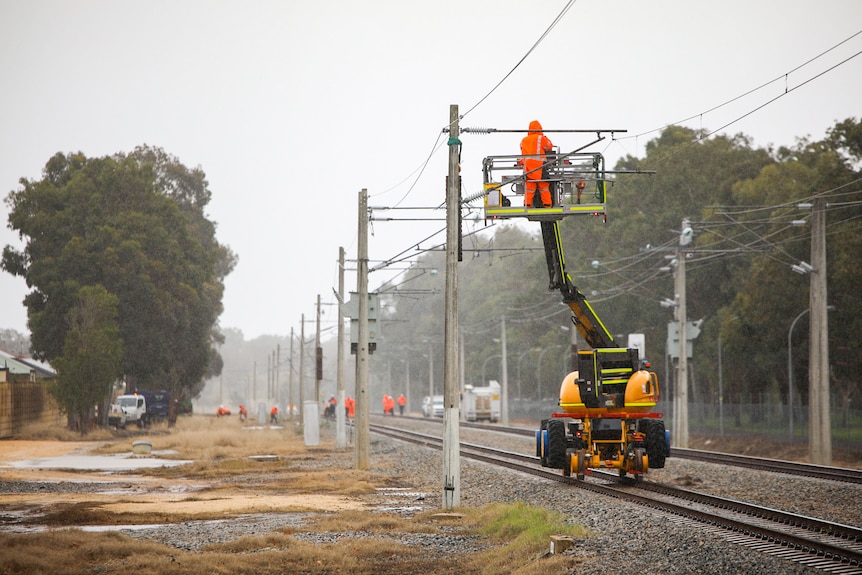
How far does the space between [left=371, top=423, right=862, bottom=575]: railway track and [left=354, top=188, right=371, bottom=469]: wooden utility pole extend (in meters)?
7.22

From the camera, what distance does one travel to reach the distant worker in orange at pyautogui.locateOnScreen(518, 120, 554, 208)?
2062 cm

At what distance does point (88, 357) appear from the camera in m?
60.0

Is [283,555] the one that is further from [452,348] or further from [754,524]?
[754,524]

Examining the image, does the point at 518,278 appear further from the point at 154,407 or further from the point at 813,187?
the point at 813,187

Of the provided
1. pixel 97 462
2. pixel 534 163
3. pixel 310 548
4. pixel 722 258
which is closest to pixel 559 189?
pixel 534 163

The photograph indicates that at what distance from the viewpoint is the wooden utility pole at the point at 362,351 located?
100 feet

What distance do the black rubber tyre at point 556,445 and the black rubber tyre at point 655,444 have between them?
5.97ft

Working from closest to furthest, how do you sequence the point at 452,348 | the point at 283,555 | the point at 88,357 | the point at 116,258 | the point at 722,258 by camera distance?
1. the point at 283,555
2. the point at 452,348
3. the point at 88,357
4. the point at 722,258
5. the point at 116,258

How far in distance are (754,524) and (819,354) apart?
1878cm

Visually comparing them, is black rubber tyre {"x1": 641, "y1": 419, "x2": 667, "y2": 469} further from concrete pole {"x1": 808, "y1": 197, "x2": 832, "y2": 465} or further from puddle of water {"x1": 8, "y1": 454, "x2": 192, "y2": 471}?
puddle of water {"x1": 8, "y1": 454, "x2": 192, "y2": 471}

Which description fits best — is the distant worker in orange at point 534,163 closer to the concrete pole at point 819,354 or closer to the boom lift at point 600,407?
the boom lift at point 600,407

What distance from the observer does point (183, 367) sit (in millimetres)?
74688

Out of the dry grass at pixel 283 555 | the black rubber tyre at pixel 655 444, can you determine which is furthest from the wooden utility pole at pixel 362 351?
the dry grass at pixel 283 555

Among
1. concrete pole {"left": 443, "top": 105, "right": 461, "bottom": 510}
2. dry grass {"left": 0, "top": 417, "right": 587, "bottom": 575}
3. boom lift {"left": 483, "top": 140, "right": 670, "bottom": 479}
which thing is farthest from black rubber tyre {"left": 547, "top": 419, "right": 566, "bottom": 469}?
concrete pole {"left": 443, "top": 105, "right": 461, "bottom": 510}
